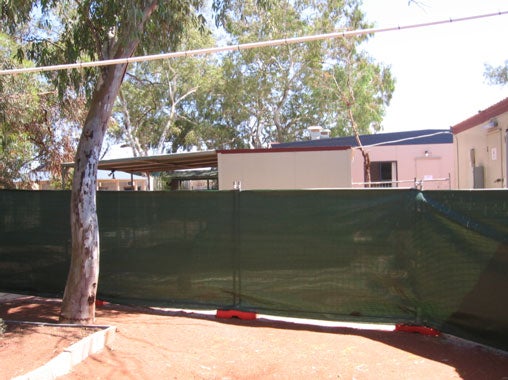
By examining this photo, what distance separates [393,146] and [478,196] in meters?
17.4

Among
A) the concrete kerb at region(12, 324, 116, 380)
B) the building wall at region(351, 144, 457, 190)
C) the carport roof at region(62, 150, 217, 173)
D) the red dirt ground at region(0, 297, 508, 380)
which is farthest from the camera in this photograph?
the building wall at region(351, 144, 457, 190)

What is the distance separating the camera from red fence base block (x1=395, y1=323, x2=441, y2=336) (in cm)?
564

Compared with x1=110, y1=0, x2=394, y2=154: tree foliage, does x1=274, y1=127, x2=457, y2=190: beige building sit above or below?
below

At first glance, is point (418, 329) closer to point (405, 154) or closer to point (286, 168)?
point (286, 168)

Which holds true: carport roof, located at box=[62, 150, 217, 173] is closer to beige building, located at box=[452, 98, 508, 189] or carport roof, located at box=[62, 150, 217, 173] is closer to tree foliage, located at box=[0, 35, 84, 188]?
tree foliage, located at box=[0, 35, 84, 188]

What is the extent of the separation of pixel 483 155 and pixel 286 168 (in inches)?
177

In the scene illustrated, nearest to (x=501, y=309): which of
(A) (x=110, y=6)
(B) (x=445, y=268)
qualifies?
(B) (x=445, y=268)

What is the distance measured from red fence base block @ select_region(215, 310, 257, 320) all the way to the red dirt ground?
10 cm

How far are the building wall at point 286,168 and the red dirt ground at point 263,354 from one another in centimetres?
565

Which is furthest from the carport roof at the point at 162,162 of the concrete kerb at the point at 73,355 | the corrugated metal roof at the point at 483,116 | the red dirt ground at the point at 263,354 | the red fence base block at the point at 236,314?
the concrete kerb at the point at 73,355

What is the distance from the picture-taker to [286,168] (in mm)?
Answer: 11609

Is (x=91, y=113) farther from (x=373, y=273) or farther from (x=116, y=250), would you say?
(x=373, y=273)

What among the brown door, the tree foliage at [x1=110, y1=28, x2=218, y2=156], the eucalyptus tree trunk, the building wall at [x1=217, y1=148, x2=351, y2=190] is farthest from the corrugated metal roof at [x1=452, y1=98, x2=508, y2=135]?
the tree foliage at [x1=110, y1=28, x2=218, y2=156]

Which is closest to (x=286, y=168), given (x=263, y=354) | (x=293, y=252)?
(x=293, y=252)
